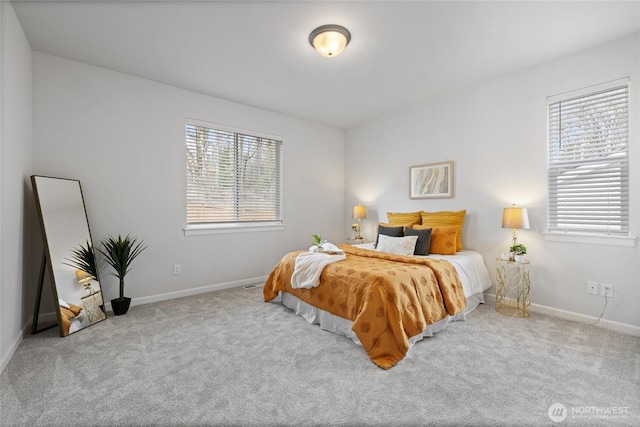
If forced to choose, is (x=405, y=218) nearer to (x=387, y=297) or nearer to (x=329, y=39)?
(x=387, y=297)

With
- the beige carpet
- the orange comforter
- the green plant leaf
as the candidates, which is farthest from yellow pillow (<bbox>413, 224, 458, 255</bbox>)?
the green plant leaf

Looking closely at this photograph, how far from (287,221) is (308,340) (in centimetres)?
246

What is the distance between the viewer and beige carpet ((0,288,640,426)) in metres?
1.57

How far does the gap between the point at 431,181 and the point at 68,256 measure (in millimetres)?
4240

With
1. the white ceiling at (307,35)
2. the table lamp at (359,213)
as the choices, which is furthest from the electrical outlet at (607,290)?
the table lamp at (359,213)

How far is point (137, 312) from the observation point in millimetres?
3105

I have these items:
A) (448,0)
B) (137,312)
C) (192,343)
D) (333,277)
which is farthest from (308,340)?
(448,0)

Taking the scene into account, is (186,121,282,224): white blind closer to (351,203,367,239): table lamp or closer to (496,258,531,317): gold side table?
(351,203,367,239): table lamp

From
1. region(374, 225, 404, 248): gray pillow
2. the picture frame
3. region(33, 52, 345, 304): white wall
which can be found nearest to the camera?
region(33, 52, 345, 304): white wall

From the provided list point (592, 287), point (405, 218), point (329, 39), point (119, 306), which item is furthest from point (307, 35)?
point (592, 287)

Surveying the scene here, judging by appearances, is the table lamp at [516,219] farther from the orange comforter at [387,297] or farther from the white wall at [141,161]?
the white wall at [141,161]

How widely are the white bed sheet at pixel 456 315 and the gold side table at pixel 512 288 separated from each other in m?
0.15

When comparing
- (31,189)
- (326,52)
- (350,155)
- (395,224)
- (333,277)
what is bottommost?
(333,277)

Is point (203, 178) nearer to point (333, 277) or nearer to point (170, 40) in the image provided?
point (170, 40)
